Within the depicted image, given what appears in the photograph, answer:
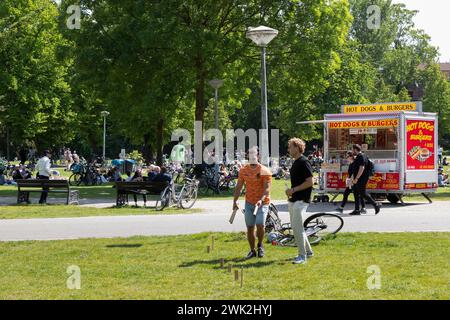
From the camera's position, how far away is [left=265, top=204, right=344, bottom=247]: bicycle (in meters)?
12.6

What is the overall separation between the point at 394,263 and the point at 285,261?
5.10 feet

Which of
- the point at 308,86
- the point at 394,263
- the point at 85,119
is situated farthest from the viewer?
the point at 85,119

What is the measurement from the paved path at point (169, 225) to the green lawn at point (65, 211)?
0.89 m

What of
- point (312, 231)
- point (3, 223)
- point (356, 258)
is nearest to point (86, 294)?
point (356, 258)

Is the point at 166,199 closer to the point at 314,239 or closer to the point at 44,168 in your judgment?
the point at 44,168

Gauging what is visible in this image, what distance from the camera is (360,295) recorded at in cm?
805

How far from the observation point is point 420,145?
23.2m

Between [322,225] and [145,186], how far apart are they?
9.13 metres

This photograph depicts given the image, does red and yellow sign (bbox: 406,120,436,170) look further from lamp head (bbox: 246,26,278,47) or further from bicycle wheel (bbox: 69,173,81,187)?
bicycle wheel (bbox: 69,173,81,187)

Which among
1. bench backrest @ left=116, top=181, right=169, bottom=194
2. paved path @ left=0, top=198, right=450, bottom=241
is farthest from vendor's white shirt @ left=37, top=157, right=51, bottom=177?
paved path @ left=0, top=198, right=450, bottom=241
